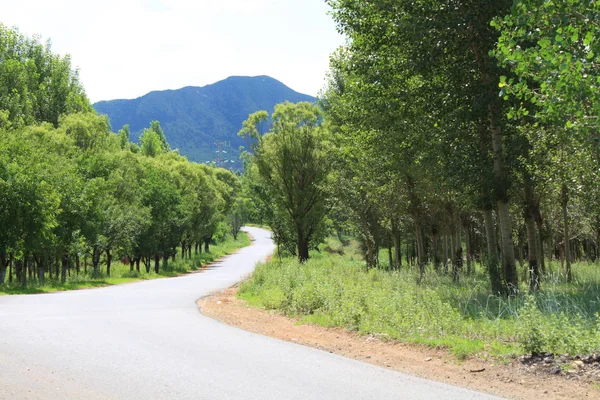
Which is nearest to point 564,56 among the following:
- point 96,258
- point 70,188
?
point 70,188

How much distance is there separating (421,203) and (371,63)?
1127 centimetres

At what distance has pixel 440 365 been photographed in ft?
26.5

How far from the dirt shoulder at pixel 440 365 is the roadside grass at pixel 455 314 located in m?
Answer: 0.31

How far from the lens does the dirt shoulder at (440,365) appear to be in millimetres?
6520

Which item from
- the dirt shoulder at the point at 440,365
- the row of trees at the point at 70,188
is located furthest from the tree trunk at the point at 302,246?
the dirt shoulder at the point at 440,365

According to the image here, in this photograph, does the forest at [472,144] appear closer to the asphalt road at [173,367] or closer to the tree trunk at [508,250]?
the tree trunk at [508,250]

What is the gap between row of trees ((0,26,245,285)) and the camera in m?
25.9

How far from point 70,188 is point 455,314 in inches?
1076

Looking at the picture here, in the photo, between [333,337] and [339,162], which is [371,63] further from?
[339,162]

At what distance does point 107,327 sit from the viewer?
11.8 metres

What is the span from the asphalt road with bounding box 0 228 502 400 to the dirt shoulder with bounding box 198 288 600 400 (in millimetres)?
483

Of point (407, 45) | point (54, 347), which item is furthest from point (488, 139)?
point (54, 347)

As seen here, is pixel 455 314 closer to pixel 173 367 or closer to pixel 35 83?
pixel 173 367

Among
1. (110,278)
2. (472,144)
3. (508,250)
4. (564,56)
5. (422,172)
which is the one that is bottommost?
(110,278)
